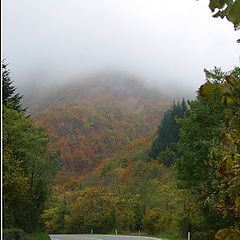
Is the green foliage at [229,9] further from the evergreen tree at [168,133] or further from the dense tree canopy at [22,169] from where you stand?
the evergreen tree at [168,133]

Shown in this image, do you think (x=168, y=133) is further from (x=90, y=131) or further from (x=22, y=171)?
(x=90, y=131)

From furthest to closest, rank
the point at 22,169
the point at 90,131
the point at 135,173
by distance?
the point at 90,131
the point at 135,173
the point at 22,169

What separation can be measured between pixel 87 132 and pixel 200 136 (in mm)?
132022

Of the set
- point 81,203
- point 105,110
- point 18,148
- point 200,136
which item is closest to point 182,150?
point 200,136

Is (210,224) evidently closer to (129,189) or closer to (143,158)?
(129,189)

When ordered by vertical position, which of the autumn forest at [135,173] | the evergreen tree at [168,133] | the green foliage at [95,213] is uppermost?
the evergreen tree at [168,133]

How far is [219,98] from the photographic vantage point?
1.65 m

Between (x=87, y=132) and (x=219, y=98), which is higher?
(x=87, y=132)

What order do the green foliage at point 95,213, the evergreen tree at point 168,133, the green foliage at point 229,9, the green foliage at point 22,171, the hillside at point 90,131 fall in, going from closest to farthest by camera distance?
1. the green foliage at point 229,9
2. the green foliage at point 22,171
3. the green foliage at point 95,213
4. the evergreen tree at point 168,133
5. the hillside at point 90,131

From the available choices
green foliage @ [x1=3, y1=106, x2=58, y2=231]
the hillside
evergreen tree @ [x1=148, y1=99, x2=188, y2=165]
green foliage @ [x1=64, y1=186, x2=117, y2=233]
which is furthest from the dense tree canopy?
the hillside

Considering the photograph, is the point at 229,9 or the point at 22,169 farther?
the point at 22,169

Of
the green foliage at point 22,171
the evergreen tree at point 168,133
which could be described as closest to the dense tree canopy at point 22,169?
the green foliage at point 22,171

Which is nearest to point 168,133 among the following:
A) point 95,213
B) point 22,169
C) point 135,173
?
point 135,173

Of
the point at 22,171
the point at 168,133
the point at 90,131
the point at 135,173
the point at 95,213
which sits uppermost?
the point at 90,131
